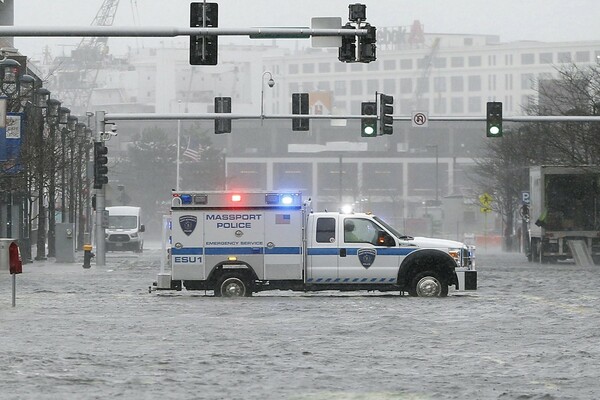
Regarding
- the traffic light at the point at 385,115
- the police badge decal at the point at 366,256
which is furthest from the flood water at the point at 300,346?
the traffic light at the point at 385,115

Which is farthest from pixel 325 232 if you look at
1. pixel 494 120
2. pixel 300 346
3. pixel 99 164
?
pixel 99 164

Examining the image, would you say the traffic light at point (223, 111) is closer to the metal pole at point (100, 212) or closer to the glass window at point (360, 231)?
the metal pole at point (100, 212)

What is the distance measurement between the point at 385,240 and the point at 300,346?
12.3 metres

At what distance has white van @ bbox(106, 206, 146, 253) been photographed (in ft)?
254

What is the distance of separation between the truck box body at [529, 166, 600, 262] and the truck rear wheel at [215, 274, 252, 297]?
1032 inches

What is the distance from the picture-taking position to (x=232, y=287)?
103 feet

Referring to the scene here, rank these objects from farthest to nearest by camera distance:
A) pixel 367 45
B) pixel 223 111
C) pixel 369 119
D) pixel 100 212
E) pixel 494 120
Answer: pixel 100 212
pixel 223 111
pixel 369 119
pixel 494 120
pixel 367 45

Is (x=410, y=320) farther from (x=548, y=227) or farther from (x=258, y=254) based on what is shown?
(x=548, y=227)

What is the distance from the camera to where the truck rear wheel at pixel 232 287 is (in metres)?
31.5

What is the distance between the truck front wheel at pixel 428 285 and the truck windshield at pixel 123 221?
48.5m

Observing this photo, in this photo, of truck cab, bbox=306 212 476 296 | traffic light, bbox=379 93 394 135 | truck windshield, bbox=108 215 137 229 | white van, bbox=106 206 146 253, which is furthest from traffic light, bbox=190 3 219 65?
truck windshield, bbox=108 215 137 229

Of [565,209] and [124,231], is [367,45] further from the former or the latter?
[124,231]

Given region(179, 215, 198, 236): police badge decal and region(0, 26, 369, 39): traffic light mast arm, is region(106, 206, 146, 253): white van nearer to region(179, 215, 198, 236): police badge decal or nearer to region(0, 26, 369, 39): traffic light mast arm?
region(179, 215, 198, 236): police badge decal

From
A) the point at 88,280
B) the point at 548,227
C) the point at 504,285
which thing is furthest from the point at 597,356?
the point at 548,227
